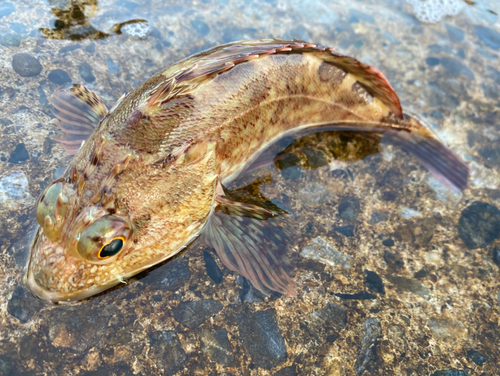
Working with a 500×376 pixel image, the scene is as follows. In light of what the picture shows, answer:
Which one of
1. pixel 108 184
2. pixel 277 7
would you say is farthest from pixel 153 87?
pixel 277 7

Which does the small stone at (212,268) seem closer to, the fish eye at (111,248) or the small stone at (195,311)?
the small stone at (195,311)

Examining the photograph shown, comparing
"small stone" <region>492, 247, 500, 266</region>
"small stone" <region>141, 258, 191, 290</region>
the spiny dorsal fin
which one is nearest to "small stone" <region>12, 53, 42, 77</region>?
the spiny dorsal fin

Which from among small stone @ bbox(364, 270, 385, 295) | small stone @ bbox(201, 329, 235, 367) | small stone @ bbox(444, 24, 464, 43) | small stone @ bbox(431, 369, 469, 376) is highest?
small stone @ bbox(444, 24, 464, 43)

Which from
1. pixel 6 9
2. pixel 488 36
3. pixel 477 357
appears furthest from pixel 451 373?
pixel 6 9

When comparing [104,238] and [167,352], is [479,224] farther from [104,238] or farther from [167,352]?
[104,238]

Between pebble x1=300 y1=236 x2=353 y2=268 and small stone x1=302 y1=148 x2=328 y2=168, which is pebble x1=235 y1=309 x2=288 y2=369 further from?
small stone x1=302 y1=148 x2=328 y2=168

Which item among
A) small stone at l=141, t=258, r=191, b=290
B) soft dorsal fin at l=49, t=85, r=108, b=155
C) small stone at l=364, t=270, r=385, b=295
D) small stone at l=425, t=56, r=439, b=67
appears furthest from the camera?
small stone at l=425, t=56, r=439, b=67

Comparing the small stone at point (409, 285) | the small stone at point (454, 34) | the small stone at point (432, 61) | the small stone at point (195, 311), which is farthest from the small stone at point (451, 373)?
the small stone at point (454, 34)

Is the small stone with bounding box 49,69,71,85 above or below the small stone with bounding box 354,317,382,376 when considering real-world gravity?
above

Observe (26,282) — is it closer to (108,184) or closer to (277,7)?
(108,184)
